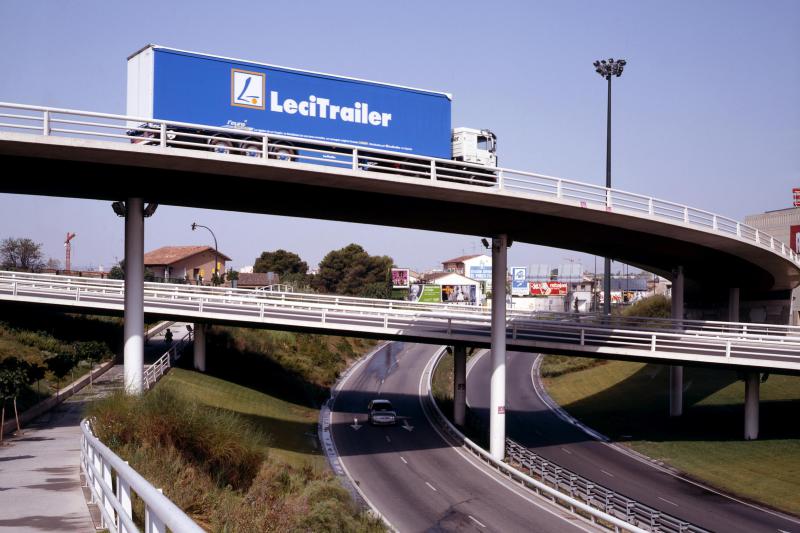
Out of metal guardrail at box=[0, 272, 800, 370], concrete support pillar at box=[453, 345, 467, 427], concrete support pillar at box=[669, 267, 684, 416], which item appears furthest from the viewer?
concrete support pillar at box=[669, 267, 684, 416]

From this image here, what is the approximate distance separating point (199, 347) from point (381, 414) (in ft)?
38.3

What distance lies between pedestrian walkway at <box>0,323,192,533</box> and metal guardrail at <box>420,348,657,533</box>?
15412 mm

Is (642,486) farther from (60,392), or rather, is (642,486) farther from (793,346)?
(60,392)

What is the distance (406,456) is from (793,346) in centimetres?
1905

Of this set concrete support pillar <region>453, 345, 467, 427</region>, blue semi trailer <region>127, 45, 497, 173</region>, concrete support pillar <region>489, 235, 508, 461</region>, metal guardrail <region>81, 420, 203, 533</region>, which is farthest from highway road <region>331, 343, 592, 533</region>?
metal guardrail <region>81, 420, 203, 533</region>

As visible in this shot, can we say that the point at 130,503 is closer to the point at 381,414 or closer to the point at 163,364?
the point at 163,364

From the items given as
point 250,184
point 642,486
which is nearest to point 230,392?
point 250,184

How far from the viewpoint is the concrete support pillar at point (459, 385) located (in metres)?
42.9

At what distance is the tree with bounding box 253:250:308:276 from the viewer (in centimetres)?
14725

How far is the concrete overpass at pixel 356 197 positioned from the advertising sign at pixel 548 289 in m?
84.5

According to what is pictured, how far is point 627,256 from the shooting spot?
44.6 m

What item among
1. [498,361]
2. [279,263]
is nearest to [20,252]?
[279,263]

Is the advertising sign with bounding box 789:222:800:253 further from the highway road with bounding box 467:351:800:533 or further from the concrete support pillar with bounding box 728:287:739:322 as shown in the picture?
the highway road with bounding box 467:351:800:533

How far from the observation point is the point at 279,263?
14712cm
